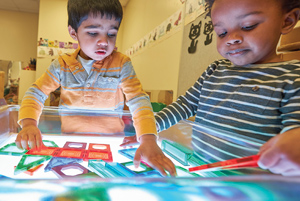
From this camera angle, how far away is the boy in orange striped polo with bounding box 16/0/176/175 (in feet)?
1.56

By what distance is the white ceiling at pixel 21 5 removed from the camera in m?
3.64

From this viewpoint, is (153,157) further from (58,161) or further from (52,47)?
(52,47)

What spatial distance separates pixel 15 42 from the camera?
4.13 m

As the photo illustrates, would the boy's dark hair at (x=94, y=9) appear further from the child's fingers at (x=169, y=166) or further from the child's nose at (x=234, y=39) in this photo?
the child's fingers at (x=169, y=166)

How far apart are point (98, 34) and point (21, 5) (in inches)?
161

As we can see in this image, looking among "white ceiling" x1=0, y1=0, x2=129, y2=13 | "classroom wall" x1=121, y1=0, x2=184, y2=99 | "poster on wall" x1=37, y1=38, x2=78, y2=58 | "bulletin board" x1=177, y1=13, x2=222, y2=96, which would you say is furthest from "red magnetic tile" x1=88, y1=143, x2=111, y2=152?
"white ceiling" x1=0, y1=0, x2=129, y2=13

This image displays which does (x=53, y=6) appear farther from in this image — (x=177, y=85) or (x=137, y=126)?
(x=137, y=126)

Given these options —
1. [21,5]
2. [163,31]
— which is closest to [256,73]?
[163,31]

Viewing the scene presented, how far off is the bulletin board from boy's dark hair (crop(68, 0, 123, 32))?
589mm

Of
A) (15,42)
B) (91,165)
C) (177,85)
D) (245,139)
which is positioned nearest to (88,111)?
(91,165)

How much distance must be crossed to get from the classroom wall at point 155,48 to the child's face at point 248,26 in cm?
100

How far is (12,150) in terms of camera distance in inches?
18.2

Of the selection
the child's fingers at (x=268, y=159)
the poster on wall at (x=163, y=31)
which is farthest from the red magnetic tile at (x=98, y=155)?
the poster on wall at (x=163, y=31)

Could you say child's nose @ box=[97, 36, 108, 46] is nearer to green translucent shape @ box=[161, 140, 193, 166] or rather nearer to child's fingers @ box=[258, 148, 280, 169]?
green translucent shape @ box=[161, 140, 193, 166]
